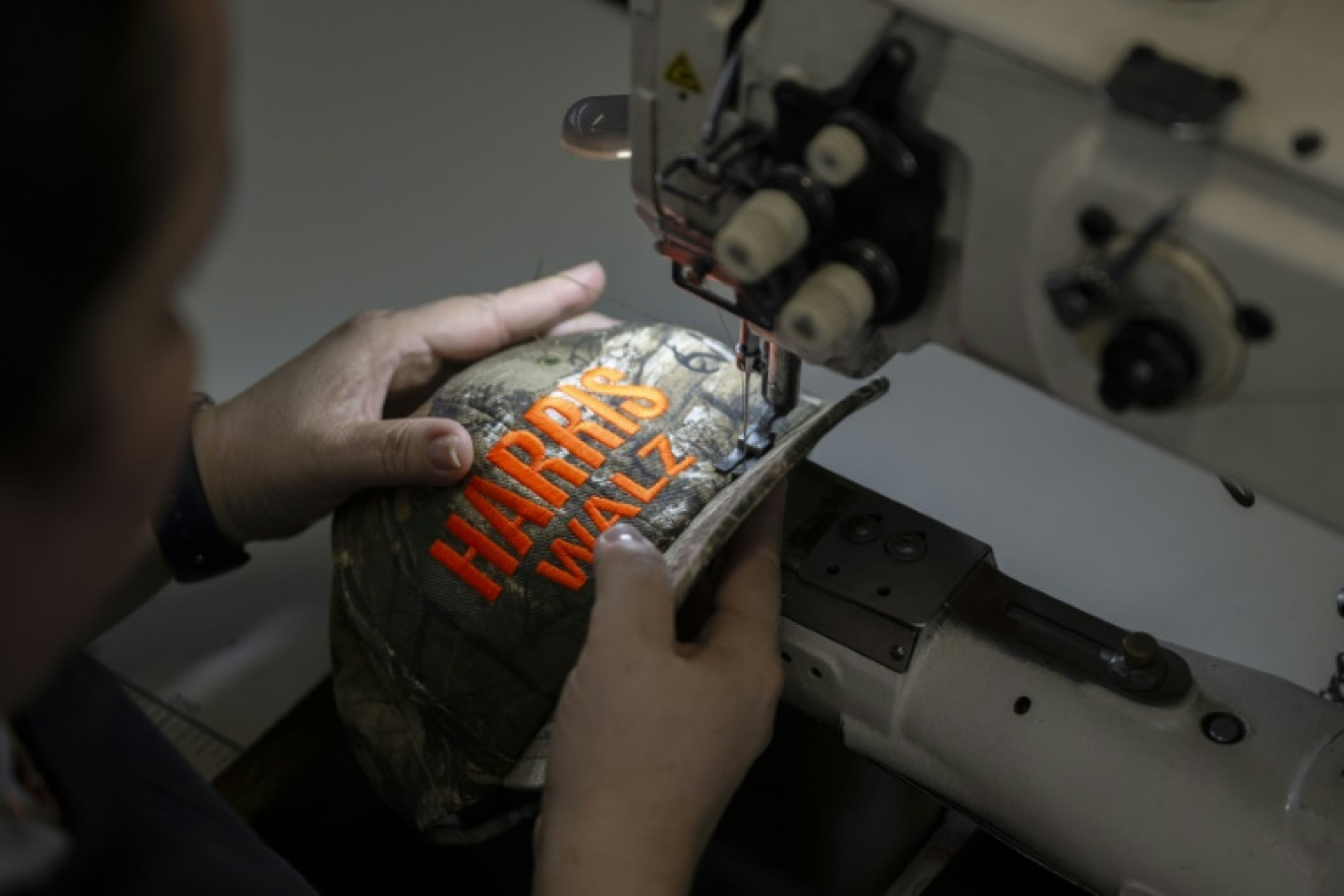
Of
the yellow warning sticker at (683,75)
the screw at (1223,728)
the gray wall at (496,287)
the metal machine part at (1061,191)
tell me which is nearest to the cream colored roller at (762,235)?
the metal machine part at (1061,191)

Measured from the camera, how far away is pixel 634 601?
1.27m

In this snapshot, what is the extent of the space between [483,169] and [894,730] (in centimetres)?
138

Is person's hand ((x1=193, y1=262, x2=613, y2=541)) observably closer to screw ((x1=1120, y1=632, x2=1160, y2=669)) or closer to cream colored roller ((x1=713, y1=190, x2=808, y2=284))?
cream colored roller ((x1=713, y1=190, x2=808, y2=284))

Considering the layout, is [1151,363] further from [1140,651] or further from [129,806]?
[129,806]

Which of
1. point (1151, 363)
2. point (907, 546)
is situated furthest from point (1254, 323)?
point (907, 546)

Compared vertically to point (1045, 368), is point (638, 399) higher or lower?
lower

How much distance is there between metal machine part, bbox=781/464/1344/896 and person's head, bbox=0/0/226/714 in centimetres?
82

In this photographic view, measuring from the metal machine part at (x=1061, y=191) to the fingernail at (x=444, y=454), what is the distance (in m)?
0.47

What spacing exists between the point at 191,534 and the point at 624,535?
77 cm

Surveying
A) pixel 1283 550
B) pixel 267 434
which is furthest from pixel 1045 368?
pixel 267 434

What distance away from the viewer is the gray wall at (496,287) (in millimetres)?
1779

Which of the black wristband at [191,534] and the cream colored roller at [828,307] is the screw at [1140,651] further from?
the black wristband at [191,534]

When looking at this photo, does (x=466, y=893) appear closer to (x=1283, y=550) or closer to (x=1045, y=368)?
(x=1045, y=368)

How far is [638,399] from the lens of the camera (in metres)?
1.58
